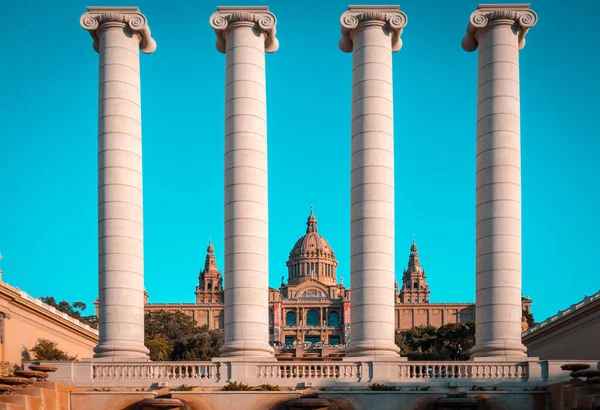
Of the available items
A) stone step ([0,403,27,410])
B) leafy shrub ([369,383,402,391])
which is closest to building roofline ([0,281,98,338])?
stone step ([0,403,27,410])

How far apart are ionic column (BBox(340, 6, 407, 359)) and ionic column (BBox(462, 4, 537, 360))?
648 centimetres

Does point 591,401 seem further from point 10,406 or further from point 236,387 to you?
point 10,406

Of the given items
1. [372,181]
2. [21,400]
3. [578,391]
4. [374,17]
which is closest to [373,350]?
[372,181]

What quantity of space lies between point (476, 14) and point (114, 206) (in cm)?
3072

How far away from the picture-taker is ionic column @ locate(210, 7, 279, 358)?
76.9m

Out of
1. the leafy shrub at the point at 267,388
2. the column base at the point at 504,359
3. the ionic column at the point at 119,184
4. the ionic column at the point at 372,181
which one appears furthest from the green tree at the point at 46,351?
the column base at the point at 504,359

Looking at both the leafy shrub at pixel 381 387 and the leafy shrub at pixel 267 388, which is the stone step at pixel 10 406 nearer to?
the leafy shrub at pixel 267 388

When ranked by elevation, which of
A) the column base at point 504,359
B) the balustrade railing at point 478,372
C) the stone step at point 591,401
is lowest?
the stone step at point 591,401

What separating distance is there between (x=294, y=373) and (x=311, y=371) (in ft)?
4.02

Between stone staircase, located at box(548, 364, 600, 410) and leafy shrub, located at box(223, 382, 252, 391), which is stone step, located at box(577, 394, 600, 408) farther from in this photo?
leafy shrub, located at box(223, 382, 252, 391)

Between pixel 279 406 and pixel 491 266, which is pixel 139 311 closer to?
pixel 279 406

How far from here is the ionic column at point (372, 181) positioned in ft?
252

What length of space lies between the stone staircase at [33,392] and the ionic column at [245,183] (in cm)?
1368

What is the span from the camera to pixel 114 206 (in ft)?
256
